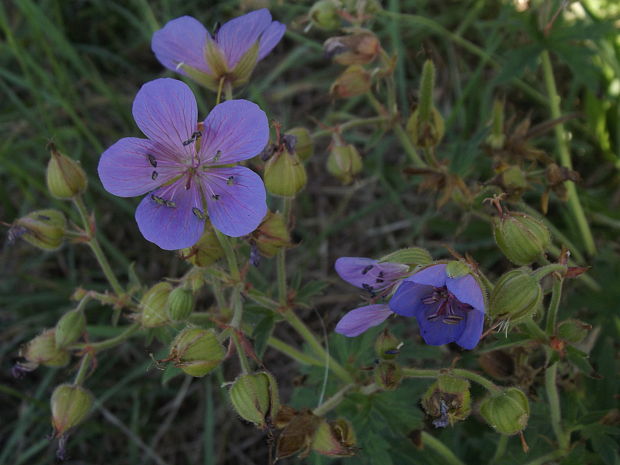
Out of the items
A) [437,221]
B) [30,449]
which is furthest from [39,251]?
[437,221]

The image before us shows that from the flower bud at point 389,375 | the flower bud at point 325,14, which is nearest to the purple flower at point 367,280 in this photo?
the flower bud at point 389,375

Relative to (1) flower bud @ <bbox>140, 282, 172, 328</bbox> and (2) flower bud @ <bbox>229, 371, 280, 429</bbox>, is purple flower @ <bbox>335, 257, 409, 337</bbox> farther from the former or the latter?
(1) flower bud @ <bbox>140, 282, 172, 328</bbox>

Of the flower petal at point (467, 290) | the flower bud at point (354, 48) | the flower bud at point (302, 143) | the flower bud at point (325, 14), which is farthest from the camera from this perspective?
the flower bud at point (325, 14)

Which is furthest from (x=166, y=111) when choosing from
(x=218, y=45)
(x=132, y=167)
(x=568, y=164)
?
(x=568, y=164)

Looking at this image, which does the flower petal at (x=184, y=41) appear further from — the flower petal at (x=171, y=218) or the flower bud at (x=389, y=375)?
the flower bud at (x=389, y=375)

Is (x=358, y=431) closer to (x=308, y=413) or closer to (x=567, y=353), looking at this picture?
(x=308, y=413)

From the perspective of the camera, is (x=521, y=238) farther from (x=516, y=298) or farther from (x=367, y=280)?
(x=367, y=280)

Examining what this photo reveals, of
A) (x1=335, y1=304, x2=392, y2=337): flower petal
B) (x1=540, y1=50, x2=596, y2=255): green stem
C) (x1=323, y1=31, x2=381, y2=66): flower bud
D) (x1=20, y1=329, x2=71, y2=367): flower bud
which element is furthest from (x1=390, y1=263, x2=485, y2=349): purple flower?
(x1=540, y1=50, x2=596, y2=255): green stem
